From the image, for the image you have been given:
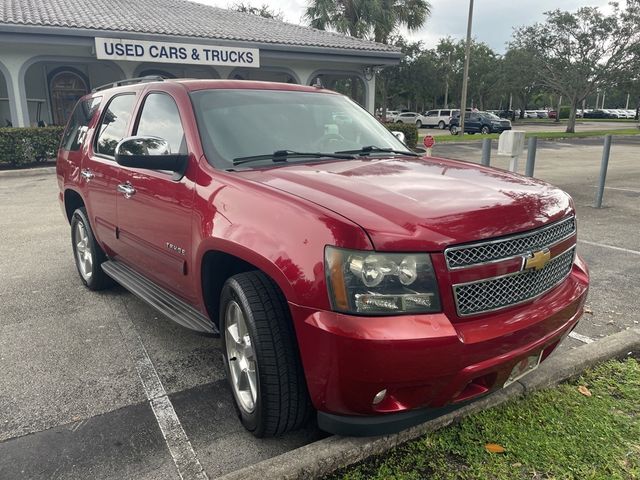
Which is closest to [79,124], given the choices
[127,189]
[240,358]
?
[127,189]

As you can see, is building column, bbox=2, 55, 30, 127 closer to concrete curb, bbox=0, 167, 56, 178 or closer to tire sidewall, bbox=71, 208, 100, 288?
concrete curb, bbox=0, 167, 56, 178

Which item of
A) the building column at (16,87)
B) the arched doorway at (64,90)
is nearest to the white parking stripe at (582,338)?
the building column at (16,87)

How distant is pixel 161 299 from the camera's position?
362cm

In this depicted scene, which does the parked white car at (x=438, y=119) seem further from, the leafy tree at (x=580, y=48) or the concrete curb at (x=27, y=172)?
the concrete curb at (x=27, y=172)

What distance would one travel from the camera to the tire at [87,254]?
4820 millimetres

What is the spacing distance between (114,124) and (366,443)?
335cm

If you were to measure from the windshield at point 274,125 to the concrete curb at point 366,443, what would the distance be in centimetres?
160

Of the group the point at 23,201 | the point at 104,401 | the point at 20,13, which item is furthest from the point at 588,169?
the point at 20,13

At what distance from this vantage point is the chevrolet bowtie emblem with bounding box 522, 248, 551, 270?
7.93ft

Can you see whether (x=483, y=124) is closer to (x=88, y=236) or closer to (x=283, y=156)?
(x=88, y=236)

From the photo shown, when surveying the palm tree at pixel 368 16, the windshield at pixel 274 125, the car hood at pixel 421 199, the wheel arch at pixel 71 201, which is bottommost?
the wheel arch at pixel 71 201

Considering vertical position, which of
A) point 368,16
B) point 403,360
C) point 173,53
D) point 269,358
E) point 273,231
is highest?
point 368,16

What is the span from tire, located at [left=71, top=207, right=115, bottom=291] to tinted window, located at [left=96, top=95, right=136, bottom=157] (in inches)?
31.0

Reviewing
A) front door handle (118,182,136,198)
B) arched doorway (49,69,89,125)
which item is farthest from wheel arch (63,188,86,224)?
arched doorway (49,69,89,125)
